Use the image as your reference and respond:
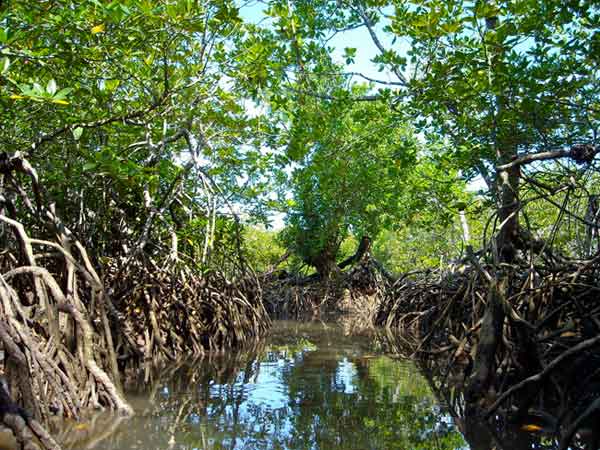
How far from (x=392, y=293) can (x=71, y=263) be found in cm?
704

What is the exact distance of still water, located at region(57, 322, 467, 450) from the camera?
9.57ft

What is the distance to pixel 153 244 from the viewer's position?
20.3ft

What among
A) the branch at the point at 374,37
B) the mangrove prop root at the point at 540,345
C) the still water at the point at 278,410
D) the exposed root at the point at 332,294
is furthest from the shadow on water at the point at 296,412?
the exposed root at the point at 332,294

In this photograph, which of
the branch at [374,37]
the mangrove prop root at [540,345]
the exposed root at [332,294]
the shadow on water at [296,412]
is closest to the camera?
the shadow on water at [296,412]

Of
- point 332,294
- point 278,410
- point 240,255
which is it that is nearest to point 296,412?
point 278,410

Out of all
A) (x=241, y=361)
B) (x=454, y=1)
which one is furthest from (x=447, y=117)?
(x=241, y=361)

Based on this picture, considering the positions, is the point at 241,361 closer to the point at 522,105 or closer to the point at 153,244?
the point at 153,244

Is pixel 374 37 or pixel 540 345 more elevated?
pixel 374 37

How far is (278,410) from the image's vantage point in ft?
11.8

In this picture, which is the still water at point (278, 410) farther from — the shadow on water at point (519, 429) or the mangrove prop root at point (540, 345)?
the mangrove prop root at point (540, 345)

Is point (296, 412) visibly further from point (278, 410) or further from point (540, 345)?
point (540, 345)

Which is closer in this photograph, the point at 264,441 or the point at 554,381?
the point at 264,441

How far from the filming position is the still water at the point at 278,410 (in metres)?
2.92

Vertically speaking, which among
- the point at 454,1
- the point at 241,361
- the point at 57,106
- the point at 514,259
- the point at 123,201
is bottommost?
the point at 241,361
